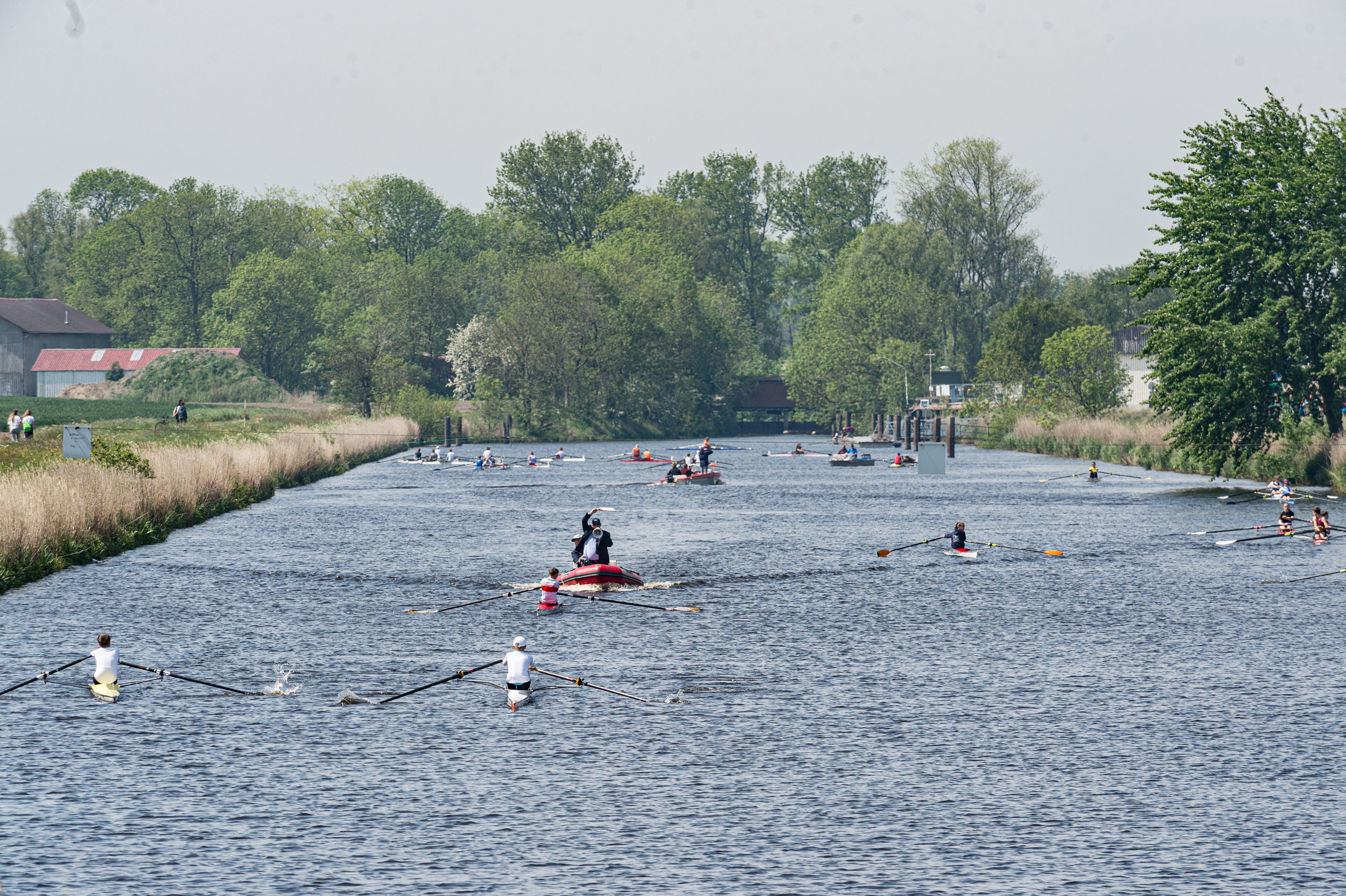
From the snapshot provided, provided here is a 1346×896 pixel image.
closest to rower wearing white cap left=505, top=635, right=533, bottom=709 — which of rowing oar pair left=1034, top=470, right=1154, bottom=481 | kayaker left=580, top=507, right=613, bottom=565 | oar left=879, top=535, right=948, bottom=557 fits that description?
kayaker left=580, top=507, right=613, bottom=565

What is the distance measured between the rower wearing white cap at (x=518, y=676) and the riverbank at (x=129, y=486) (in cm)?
1813

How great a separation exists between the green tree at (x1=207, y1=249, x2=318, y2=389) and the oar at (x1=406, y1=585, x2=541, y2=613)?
136760 mm

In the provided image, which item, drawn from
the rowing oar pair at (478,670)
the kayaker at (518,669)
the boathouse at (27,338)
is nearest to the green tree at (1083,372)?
the boathouse at (27,338)

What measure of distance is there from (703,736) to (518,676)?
11.8 feet

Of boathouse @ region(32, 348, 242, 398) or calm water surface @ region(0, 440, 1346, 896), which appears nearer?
calm water surface @ region(0, 440, 1346, 896)

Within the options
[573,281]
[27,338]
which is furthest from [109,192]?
[573,281]

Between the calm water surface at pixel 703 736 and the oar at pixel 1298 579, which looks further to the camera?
the oar at pixel 1298 579

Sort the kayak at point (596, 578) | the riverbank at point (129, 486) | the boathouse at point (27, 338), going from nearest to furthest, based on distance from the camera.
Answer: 1. the kayak at point (596, 578)
2. the riverbank at point (129, 486)
3. the boathouse at point (27, 338)

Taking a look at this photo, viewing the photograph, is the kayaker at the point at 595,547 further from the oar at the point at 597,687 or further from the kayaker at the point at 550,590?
the oar at the point at 597,687

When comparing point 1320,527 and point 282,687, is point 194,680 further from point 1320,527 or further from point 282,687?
point 1320,527

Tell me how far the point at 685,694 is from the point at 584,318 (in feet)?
429

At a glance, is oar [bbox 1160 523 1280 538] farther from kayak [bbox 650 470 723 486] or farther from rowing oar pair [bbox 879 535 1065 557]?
kayak [bbox 650 470 723 486]

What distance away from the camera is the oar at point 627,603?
3209 cm

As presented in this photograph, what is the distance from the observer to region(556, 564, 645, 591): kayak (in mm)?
34781
